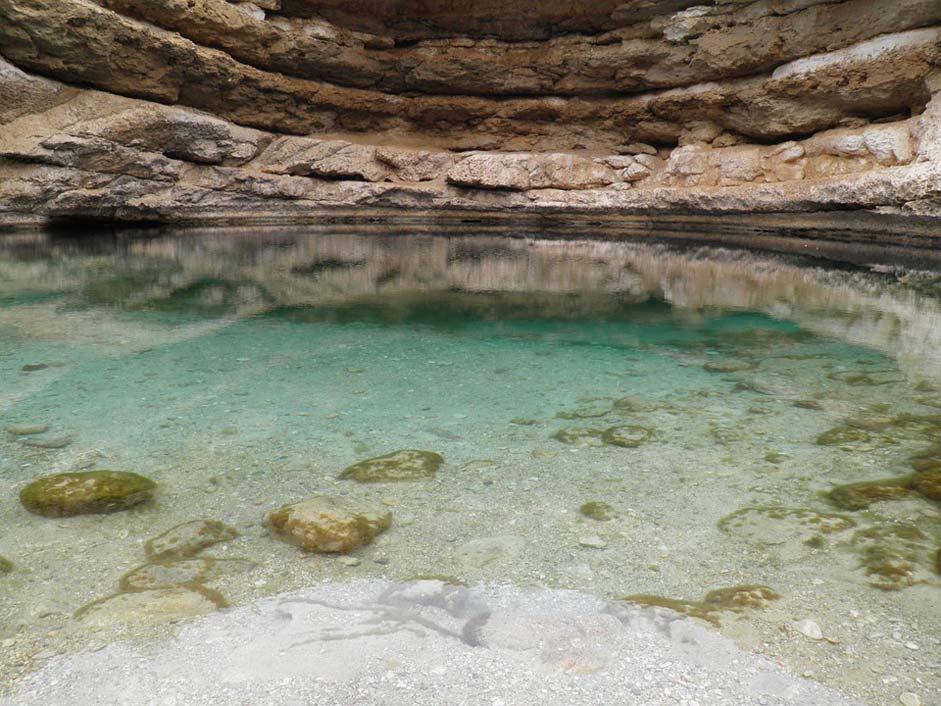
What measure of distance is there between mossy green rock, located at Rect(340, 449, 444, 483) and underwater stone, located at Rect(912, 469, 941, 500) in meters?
2.18

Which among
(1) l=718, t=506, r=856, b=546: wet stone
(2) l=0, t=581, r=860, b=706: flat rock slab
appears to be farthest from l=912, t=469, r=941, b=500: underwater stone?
(2) l=0, t=581, r=860, b=706: flat rock slab

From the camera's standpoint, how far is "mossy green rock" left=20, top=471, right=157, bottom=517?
9.18 ft

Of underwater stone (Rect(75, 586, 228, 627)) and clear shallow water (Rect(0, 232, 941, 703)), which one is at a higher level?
clear shallow water (Rect(0, 232, 941, 703))

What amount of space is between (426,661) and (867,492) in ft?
7.20

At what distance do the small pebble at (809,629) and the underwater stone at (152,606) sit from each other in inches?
71.4

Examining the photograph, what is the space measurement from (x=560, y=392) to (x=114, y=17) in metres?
17.2

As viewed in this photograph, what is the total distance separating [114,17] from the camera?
54.0 ft

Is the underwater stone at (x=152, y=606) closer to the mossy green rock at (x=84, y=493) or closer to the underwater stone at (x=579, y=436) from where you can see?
the mossy green rock at (x=84, y=493)

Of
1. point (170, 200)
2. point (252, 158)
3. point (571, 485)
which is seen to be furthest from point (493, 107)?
point (571, 485)

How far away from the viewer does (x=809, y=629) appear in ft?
6.89

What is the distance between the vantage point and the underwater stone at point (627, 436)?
3.67 metres

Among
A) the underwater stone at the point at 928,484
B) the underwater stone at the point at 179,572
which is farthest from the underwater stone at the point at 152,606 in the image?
the underwater stone at the point at 928,484

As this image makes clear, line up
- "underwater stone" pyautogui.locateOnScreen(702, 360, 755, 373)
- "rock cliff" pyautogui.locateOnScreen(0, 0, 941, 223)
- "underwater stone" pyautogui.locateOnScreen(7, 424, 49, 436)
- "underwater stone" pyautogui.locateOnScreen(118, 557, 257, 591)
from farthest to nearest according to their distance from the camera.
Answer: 1. "rock cliff" pyautogui.locateOnScreen(0, 0, 941, 223)
2. "underwater stone" pyautogui.locateOnScreen(702, 360, 755, 373)
3. "underwater stone" pyautogui.locateOnScreen(7, 424, 49, 436)
4. "underwater stone" pyautogui.locateOnScreen(118, 557, 257, 591)

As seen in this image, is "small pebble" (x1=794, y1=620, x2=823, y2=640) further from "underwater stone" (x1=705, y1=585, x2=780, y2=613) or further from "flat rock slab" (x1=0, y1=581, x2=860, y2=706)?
"flat rock slab" (x1=0, y1=581, x2=860, y2=706)
